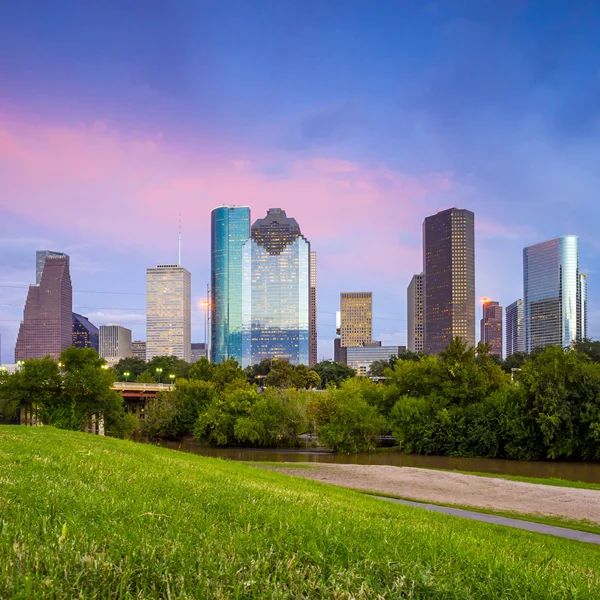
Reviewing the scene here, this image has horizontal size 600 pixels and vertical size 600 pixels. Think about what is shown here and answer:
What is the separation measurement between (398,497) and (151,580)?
83.2ft

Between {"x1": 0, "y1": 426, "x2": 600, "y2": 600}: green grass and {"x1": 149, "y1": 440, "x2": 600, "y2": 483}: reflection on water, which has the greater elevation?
{"x1": 0, "y1": 426, "x2": 600, "y2": 600}: green grass

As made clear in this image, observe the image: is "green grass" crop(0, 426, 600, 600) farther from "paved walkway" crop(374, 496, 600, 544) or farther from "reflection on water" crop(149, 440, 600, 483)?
"reflection on water" crop(149, 440, 600, 483)

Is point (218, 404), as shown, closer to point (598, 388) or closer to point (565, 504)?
point (598, 388)

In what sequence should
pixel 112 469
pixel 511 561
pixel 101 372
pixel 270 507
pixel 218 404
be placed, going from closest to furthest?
pixel 511 561, pixel 270 507, pixel 112 469, pixel 101 372, pixel 218 404

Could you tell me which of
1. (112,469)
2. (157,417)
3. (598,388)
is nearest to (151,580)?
(112,469)

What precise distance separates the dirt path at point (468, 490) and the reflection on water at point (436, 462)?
10724 millimetres

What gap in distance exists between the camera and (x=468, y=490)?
3084 cm

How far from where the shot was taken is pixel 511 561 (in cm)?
561

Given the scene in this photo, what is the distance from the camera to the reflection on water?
143ft

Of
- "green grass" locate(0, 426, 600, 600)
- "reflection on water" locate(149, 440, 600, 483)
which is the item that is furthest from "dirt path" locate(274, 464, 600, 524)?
"green grass" locate(0, 426, 600, 600)

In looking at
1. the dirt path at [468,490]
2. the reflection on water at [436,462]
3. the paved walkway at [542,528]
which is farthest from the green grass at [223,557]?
the reflection on water at [436,462]

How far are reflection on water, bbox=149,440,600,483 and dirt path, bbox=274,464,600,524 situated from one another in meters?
10.7

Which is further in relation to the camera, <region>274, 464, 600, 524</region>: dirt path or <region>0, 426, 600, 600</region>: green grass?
<region>274, 464, 600, 524</region>: dirt path

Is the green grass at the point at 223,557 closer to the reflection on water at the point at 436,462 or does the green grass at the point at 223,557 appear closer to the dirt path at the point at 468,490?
the dirt path at the point at 468,490
